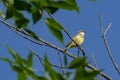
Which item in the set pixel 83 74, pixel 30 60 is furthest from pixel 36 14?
pixel 83 74

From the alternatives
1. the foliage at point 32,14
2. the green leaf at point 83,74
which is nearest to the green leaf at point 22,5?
the foliage at point 32,14

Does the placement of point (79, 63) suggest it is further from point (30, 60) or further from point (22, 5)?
point (22, 5)

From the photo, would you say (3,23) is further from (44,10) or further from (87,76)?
(87,76)

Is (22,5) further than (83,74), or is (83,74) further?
(22,5)

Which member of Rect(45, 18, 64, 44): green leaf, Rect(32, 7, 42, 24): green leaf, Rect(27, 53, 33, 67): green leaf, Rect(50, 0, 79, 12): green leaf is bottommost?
Rect(45, 18, 64, 44): green leaf

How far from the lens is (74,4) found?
1.01m

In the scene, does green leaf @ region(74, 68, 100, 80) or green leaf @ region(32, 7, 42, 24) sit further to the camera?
green leaf @ region(32, 7, 42, 24)

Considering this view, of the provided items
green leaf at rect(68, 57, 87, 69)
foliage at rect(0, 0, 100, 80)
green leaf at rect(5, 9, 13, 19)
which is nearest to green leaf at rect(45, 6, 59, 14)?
foliage at rect(0, 0, 100, 80)

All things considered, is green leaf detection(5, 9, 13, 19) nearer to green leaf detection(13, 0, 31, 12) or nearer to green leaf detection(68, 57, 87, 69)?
green leaf detection(13, 0, 31, 12)

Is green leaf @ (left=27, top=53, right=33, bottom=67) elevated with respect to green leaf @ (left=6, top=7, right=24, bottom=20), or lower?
lower

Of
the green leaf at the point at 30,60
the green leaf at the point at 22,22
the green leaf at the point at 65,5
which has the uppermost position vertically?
the green leaf at the point at 65,5

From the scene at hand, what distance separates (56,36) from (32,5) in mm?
149

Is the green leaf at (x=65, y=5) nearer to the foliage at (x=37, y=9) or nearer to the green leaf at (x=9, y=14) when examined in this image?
the foliage at (x=37, y=9)

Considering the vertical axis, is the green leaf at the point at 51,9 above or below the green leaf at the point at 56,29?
above
